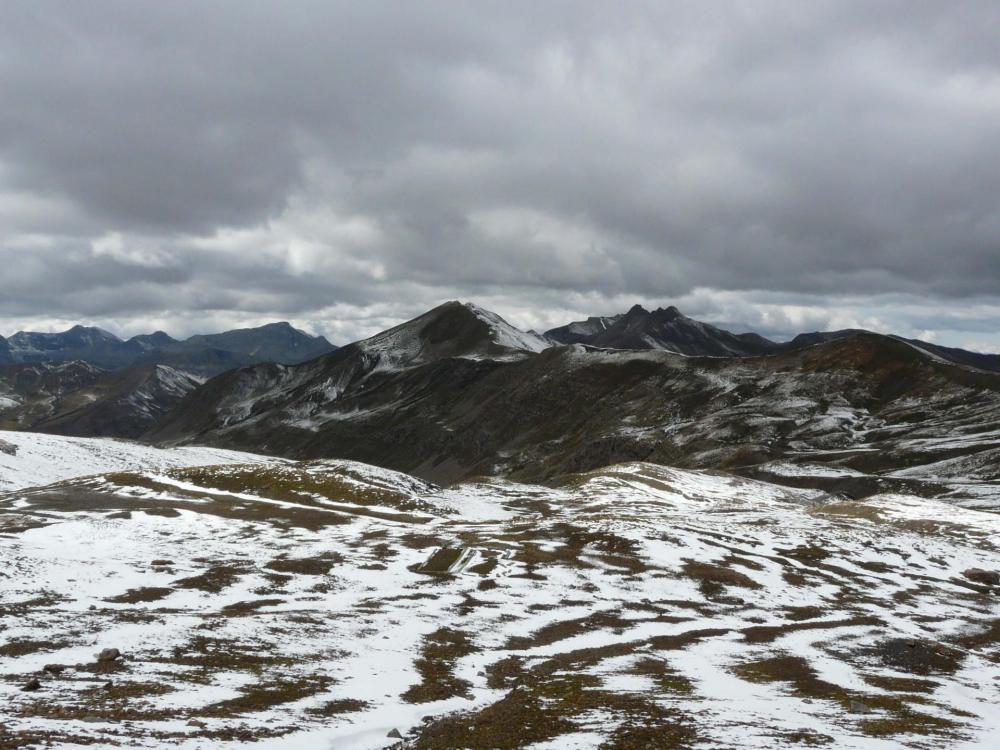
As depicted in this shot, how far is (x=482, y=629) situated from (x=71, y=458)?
125841mm

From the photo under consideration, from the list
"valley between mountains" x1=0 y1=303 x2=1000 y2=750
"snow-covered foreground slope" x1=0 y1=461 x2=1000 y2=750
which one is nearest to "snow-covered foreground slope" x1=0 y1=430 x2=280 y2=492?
"valley between mountains" x1=0 y1=303 x2=1000 y2=750

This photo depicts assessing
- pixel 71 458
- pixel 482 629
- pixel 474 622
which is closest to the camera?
pixel 482 629

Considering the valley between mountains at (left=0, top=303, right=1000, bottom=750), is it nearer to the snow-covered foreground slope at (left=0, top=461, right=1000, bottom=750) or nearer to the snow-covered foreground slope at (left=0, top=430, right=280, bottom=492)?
the snow-covered foreground slope at (left=0, top=461, right=1000, bottom=750)

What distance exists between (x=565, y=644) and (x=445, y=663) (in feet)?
28.3

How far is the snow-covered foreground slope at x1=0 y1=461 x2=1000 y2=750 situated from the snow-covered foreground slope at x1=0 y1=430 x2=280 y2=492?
97.8ft

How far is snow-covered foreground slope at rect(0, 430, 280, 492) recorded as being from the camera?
118 meters

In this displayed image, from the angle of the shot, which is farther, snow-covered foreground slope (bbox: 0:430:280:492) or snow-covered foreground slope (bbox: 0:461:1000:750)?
snow-covered foreground slope (bbox: 0:430:280:492)

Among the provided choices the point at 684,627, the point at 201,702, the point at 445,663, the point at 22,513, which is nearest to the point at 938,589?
the point at 684,627

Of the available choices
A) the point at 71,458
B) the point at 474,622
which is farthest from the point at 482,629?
the point at 71,458

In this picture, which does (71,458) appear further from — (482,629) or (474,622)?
(482,629)

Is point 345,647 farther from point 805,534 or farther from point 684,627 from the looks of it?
point 805,534

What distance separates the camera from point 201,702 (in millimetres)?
23734

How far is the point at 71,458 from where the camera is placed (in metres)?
136

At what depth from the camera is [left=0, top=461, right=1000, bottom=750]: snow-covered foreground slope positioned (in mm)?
23094
